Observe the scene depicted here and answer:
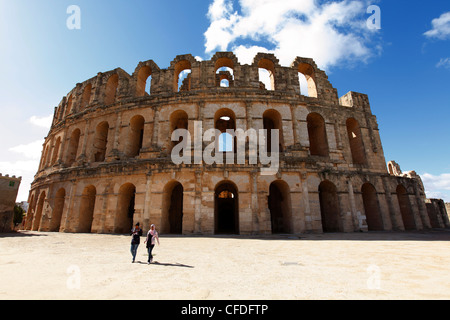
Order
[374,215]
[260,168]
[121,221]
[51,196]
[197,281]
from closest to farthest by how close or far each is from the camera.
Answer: [197,281] → [260,168] → [121,221] → [374,215] → [51,196]

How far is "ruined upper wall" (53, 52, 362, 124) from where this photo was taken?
16.8 m

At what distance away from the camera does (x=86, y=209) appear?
1641 cm

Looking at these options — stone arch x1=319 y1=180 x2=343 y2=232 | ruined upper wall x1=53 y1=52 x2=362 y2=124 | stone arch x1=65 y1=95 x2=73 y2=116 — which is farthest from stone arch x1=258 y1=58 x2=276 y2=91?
stone arch x1=65 y1=95 x2=73 y2=116

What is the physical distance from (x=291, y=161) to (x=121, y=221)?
42.0 ft

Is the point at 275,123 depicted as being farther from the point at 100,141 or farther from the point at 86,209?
the point at 86,209

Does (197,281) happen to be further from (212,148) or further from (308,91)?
(308,91)

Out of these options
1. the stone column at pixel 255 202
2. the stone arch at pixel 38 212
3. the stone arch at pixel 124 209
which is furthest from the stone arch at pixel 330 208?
the stone arch at pixel 38 212

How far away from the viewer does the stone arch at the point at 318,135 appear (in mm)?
16828

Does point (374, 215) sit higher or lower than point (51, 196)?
lower

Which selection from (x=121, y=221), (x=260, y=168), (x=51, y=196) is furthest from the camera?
(x=51, y=196)

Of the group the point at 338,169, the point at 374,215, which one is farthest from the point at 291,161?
the point at 374,215

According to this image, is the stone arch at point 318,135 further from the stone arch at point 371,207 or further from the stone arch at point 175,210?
the stone arch at point 175,210

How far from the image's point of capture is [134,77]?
1830 centimetres
